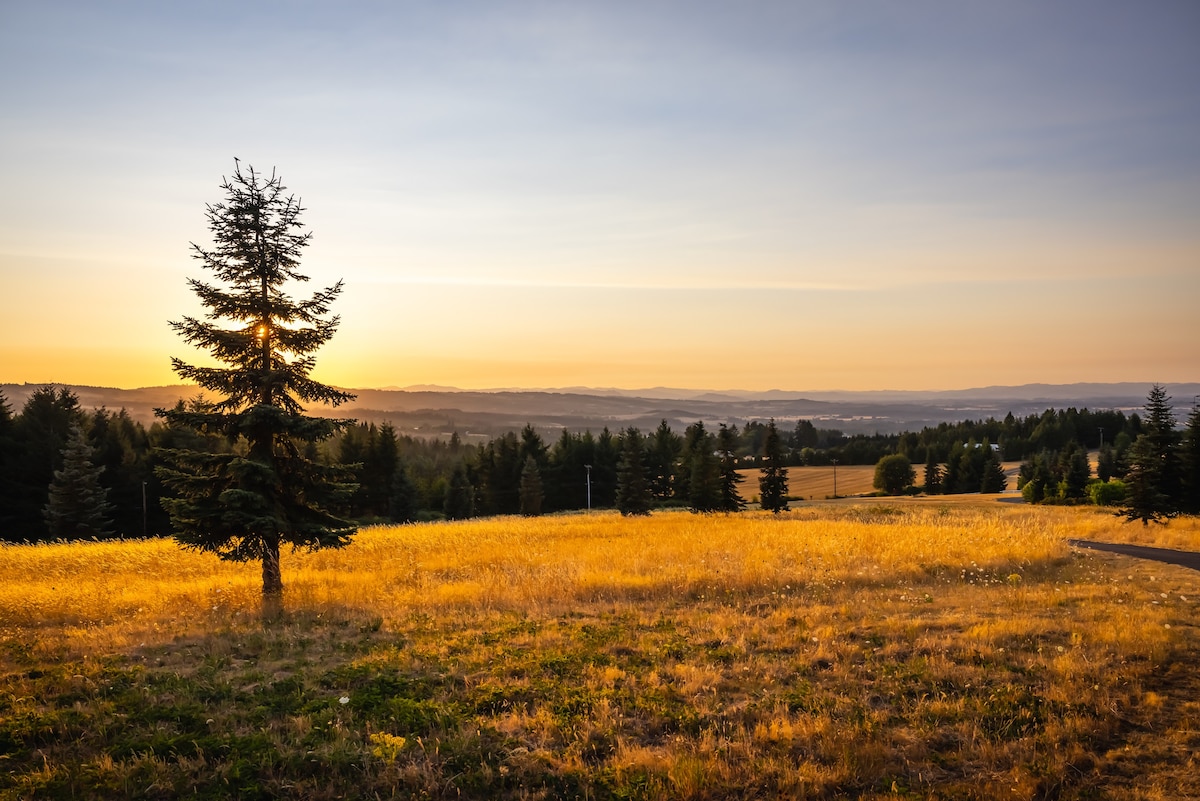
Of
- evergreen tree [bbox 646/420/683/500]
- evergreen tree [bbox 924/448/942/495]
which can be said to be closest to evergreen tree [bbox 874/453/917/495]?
evergreen tree [bbox 924/448/942/495]

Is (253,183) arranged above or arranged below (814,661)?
above

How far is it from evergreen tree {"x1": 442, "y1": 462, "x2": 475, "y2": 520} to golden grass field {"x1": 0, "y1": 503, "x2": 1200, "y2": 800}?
56037 mm

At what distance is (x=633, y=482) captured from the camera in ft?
170

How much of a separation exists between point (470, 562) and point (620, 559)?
4539 mm

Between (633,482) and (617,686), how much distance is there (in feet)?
144

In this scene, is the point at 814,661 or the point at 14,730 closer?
the point at 14,730

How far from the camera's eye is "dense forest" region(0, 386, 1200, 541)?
131 ft

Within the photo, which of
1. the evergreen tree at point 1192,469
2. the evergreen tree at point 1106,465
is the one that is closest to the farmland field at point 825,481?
the evergreen tree at point 1106,465

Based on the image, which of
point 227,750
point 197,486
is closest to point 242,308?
point 197,486

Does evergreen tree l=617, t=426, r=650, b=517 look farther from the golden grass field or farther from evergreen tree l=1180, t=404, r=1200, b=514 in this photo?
the golden grass field

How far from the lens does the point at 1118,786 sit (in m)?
5.70

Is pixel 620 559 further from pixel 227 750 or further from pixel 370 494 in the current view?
pixel 370 494

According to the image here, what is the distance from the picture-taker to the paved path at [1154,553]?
17.7 m

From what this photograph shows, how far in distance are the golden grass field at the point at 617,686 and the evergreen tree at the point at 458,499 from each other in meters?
56.0
